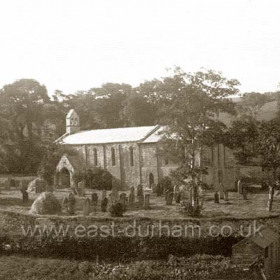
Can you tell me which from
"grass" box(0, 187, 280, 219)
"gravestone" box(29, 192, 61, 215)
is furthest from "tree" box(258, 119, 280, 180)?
"gravestone" box(29, 192, 61, 215)

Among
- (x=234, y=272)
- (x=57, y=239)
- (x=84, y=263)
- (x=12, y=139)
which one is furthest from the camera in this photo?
(x=12, y=139)

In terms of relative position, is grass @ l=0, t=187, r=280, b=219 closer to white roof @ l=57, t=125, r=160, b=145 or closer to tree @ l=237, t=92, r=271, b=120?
white roof @ l=57, t=125, r=160, b=145

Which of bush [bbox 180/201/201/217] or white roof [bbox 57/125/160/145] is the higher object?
white roof [bbox 57/125/160/145]

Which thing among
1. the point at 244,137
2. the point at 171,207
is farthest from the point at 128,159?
the point at 244,137

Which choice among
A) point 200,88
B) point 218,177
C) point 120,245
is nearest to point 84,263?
point 120,245

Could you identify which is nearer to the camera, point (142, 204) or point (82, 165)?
point (142, 204)

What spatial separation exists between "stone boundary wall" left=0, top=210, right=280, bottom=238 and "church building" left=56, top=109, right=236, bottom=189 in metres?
19.6

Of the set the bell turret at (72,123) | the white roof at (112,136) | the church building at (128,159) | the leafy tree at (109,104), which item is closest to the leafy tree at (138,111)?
the leafy tree at (109,104)

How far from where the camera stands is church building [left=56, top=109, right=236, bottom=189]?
4469 centimetres

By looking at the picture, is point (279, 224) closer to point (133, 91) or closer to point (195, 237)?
point (195, 237)

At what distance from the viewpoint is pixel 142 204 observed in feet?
109

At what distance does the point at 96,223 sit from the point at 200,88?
13832 mm

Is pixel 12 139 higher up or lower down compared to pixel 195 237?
higher up

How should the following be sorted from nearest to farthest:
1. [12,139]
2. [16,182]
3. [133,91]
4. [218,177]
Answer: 1. [218,177]
2. [16,182]
3. [12,139]
4. [133,91]
